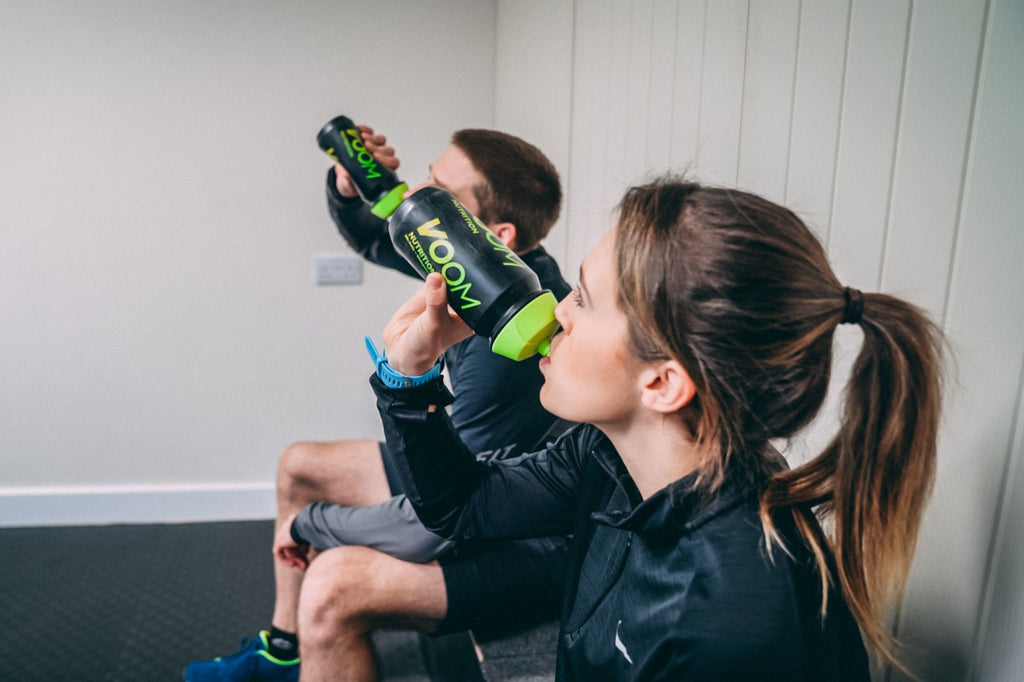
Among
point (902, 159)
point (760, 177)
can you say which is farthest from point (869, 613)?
point (760, 177)

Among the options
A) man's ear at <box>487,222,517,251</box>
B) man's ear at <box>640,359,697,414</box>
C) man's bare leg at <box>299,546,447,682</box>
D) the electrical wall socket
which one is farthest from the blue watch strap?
the electrical wall socket

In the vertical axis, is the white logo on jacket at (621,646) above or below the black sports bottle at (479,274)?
below

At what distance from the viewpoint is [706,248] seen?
0.69m

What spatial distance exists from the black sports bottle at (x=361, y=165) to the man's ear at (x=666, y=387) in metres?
0.73

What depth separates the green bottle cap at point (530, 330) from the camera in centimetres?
82

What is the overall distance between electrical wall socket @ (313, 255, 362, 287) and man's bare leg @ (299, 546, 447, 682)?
1.25 m

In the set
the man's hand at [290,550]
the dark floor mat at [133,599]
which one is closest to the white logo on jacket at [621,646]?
the man's hand at [290,550]

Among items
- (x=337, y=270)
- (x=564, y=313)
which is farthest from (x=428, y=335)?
(x=337, y=270)

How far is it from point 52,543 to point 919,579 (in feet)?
7.49

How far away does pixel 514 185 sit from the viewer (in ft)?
4.59

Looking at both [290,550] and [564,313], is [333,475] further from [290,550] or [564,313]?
[564,313]

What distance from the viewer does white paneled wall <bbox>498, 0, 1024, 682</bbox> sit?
662 mm

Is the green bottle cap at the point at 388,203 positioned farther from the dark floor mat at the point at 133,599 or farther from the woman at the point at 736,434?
the dark floor mat at the point at 133,599

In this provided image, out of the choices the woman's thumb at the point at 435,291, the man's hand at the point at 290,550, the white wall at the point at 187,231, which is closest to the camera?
the woman's thumb at the point at 435,291
